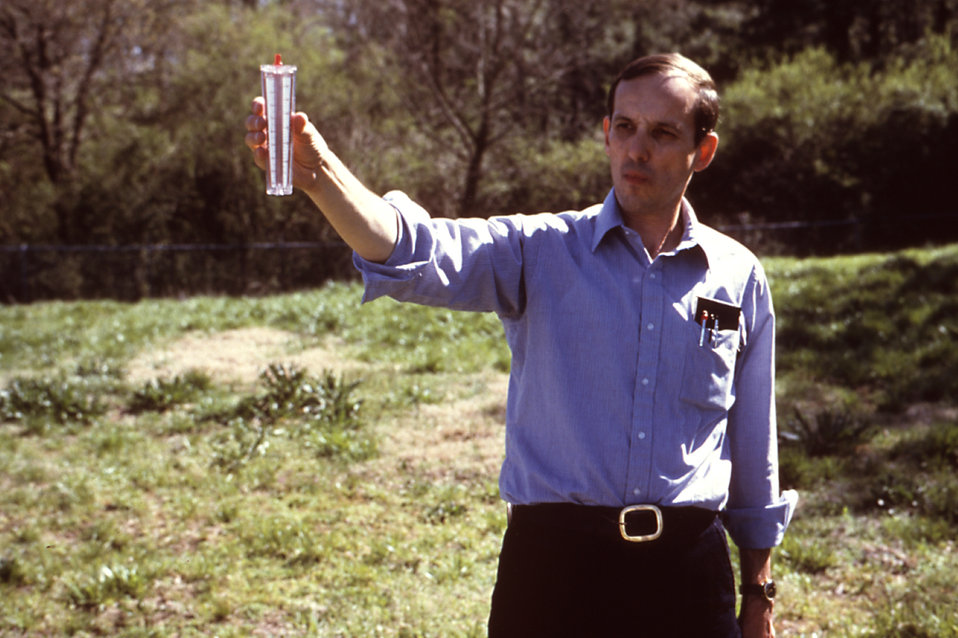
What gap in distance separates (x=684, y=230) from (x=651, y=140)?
0.27m

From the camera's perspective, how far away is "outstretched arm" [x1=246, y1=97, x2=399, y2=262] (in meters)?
1.78

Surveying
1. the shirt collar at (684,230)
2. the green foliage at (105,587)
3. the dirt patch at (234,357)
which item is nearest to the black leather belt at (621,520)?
the shirt collar at (684,230)

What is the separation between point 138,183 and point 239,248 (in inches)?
125

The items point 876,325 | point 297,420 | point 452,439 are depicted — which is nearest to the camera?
point 452,439

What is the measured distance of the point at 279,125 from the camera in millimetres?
1768

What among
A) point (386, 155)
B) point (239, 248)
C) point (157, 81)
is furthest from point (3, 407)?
point (157, 81)

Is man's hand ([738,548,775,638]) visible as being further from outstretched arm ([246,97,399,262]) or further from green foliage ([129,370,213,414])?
green foliage ([129,370,213,414])

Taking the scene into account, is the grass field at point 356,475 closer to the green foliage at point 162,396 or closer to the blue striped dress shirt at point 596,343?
the green foliage at point 162,396

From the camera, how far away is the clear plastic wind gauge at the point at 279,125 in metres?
1.75

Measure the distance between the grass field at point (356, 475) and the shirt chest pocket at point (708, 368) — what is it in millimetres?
2262

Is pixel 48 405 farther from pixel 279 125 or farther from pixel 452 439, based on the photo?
pixel 279 125

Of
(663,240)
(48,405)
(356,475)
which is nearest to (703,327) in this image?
(663,240)

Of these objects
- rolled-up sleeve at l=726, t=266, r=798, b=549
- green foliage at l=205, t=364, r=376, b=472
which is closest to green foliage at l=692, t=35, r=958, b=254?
green foliage at l=205, t=364, r=376, b=472

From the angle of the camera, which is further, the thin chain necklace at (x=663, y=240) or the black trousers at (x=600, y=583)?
the thin chain necklace at (x=663, y=240)
